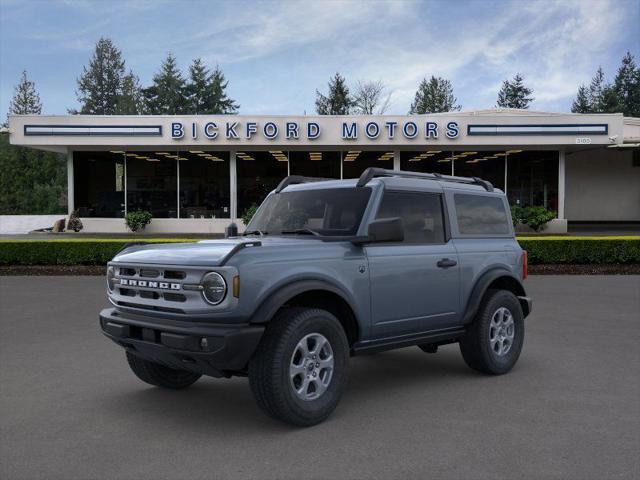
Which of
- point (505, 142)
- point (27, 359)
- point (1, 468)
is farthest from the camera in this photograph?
point (505, 142)

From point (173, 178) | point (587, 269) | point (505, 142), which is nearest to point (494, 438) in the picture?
point (587, 269)

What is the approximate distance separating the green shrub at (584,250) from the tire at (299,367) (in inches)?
495

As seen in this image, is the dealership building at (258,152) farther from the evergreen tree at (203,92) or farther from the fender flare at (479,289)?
the evergreen tree at (203,92)

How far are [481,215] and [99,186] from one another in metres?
25.7

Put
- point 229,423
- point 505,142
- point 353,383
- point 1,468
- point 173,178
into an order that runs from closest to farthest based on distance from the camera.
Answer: point 1,468 → point 229,423 → point 353,383 → point 505,142 → point 173,178

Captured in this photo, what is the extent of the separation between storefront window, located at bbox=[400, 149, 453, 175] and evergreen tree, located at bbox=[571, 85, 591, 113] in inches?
2324

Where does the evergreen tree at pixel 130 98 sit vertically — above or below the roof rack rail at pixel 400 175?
above

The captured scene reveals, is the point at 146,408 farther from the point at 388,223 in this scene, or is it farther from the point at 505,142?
the point at 505,142

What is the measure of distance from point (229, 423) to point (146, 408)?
2.72ft

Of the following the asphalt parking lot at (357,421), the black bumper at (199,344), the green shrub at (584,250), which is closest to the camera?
the asphalt parking lot at (357,421)

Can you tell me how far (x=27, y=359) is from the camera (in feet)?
22.3

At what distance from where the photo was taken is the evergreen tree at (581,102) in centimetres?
8125

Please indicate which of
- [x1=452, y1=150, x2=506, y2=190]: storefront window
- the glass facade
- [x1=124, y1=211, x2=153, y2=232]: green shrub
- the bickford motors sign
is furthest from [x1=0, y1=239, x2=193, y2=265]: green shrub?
[x1=452, y1=150, x2=506, y2=190]: storefront window

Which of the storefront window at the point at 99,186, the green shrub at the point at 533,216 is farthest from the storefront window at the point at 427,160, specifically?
the storefront window at the point at 99,186
